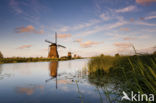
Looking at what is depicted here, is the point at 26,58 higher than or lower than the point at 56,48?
lower

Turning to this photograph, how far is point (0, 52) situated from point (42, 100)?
28.5 m

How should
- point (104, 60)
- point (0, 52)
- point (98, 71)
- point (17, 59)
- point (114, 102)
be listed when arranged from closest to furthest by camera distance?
point (114, 102)
point (98, 71)
point (104, 60)
point (17, 59)
point (0, 52)

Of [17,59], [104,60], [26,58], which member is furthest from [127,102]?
[26,58]

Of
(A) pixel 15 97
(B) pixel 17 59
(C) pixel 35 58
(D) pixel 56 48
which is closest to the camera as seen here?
(A) pixel 15 97

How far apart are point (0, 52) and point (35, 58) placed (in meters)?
7.87

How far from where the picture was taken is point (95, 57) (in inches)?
459

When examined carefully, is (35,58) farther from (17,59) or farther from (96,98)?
(96,98)

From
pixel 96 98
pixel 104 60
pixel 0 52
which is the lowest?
pixel 96 98

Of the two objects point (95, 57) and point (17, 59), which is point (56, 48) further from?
point (95, 57)

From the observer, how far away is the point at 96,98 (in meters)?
4.58

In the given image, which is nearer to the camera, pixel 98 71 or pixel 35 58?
pixel 98 71

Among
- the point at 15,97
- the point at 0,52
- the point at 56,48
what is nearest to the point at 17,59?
the point at 0,52

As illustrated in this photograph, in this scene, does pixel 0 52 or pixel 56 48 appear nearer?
pixel 0 52

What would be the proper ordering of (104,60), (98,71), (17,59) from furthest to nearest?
1. (17,59)
2. (104,60)
3. (98,71)
